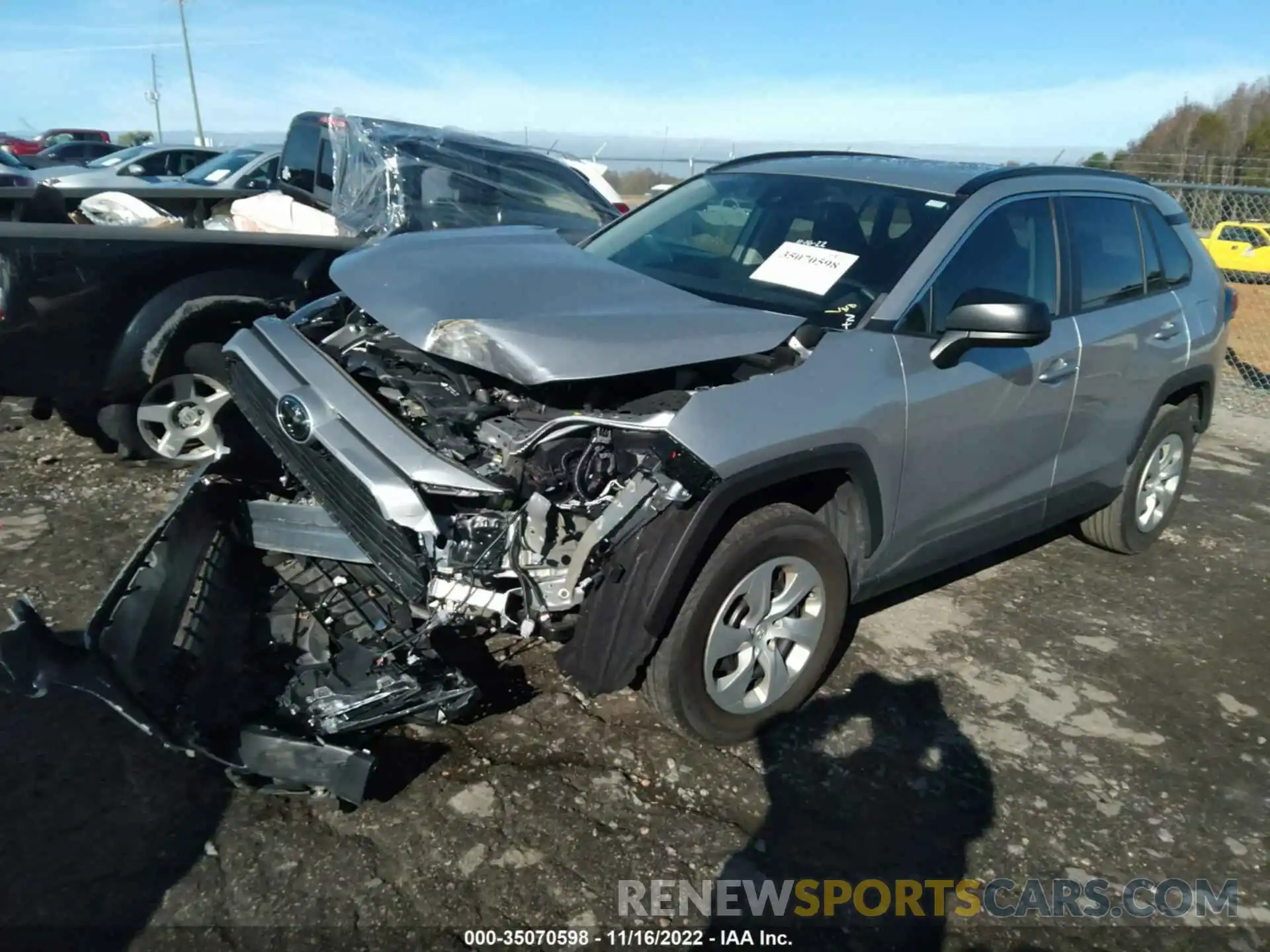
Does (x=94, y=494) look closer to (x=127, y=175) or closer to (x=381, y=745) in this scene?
(x=381, y=745)

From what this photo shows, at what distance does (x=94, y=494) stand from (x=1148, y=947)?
5.08 metres

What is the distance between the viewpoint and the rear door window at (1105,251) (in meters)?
4.30

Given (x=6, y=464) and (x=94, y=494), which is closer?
(x=94, y=494)

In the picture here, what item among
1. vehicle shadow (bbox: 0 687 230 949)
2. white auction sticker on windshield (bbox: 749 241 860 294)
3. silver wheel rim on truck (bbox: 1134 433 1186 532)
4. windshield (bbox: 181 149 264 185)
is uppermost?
white auction sticker on windshield (bbox: 749 241 860 294)

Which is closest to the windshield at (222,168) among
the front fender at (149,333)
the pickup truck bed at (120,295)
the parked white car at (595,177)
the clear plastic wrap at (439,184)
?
the parked white car at (595,177)

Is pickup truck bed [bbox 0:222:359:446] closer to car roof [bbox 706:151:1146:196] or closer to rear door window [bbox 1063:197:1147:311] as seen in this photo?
car roof [bbox 706:151:1146:196]

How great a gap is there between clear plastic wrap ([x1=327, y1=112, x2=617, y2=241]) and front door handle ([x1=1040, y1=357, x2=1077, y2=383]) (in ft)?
12.6

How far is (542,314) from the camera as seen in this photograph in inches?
120

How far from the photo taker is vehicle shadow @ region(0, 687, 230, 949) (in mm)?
2537

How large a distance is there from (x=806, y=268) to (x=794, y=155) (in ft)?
3.67

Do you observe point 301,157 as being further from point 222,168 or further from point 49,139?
point 49,139

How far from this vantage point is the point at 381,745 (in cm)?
326

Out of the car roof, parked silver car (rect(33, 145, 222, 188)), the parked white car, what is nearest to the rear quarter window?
the parked white car

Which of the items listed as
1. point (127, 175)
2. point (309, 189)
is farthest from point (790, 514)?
point (127, 175)
